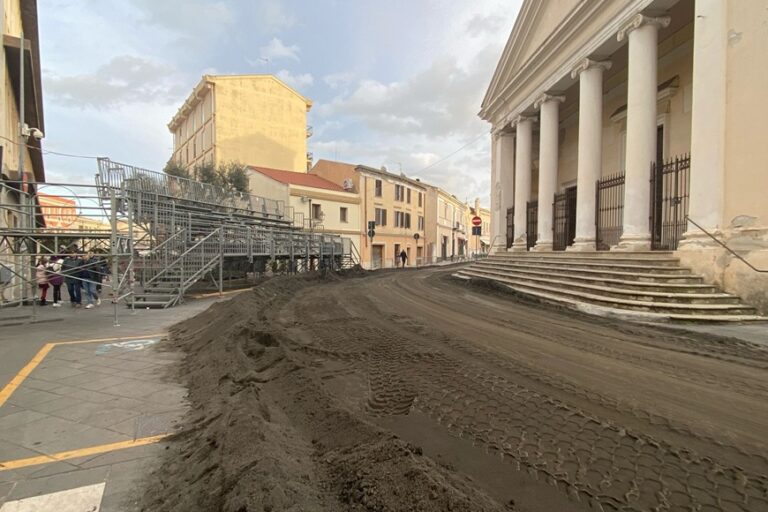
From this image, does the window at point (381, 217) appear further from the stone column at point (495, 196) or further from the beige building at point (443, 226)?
the stone column at point (495, 196)

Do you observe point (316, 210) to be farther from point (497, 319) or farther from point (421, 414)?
point (421, 414)

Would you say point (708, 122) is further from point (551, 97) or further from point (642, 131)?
point (551, 97)

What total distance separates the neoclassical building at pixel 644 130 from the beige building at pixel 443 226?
90.9 feet

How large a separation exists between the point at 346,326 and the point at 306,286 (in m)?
8.25

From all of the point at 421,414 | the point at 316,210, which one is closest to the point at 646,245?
the point at 421,414

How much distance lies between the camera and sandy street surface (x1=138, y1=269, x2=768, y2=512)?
2143mm

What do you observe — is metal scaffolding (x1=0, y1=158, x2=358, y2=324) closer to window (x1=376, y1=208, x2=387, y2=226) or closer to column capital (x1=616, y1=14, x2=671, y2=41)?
column capital (x1=616, y1=14, x2=671, y2=41)

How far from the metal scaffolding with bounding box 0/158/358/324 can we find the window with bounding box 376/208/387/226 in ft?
52.5

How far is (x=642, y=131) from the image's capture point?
10234 millimetres

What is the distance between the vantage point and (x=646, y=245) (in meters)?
10.1

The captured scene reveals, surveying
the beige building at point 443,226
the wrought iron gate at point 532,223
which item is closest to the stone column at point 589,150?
the wrought iron gate at point 532,223

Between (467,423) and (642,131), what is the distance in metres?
10.5

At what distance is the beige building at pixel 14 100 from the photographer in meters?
10.4

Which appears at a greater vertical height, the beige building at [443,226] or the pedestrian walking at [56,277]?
the beige building at [443,226]
